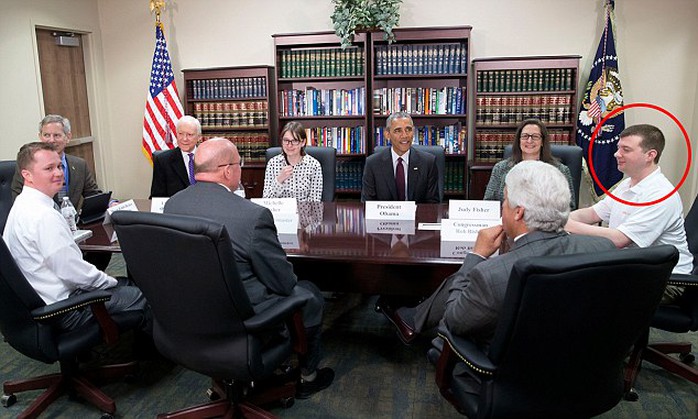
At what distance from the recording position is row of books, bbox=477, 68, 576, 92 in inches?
190

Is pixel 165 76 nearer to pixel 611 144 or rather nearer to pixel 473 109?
pixel 473 109

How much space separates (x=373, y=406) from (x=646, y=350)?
1371 millimetres

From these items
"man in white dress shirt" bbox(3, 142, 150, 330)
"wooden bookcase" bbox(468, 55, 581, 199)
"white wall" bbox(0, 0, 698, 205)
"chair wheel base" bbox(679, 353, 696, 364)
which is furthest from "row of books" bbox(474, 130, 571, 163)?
"man in white dress shirt" bbox(3, 142, 150, 330)

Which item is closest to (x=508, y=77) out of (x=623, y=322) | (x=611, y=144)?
(x=611, y=144)

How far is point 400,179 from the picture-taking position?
3.66 meters

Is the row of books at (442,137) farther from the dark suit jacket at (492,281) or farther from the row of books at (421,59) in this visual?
the dark suit jacket at (492,281)

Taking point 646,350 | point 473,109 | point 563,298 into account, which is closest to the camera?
point 563,298

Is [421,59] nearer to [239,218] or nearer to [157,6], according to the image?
[157,6]

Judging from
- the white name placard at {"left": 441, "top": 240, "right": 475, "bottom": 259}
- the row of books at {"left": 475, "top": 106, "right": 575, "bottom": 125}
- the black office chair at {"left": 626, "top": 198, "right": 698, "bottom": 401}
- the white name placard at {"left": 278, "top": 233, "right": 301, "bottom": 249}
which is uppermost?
the row of books at {"left": 475, "top": 106, "right": 575, "bottom": 125}

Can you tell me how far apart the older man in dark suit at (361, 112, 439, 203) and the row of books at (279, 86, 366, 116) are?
5.64ft

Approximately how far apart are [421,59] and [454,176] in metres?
1.18

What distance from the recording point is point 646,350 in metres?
2.57

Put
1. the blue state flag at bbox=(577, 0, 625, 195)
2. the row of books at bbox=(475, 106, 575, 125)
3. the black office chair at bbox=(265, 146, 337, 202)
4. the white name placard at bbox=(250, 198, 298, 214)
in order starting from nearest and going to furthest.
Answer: the white name placard at bbox=(250, 198, 298, 214) < the black office chair at bbox=(265, 146, 337, 202) < the blue state flag at bbox=(577, 0, 625, 195) < the row of books at bbox=(475, 106, 575, 125)

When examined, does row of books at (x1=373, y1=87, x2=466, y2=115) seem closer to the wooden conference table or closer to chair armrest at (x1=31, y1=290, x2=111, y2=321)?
the wooden conference table
